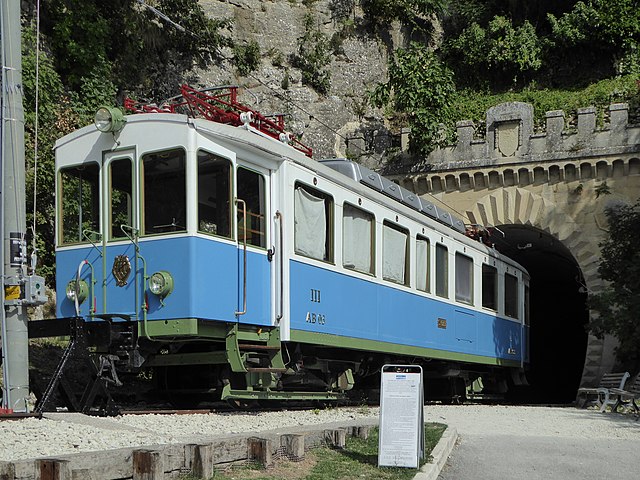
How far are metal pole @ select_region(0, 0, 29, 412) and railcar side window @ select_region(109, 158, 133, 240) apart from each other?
125cm

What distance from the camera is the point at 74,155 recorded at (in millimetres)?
11344

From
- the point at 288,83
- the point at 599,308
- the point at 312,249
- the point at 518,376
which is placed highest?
the point at 288,83

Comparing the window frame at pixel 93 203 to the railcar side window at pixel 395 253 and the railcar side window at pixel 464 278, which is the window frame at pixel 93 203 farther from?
the railcar side window at pixel 464 278

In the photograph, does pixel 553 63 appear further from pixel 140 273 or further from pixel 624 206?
pixel 140 273

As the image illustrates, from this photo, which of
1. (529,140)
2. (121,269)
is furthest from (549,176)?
(121,269)

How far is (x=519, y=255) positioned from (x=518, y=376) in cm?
777

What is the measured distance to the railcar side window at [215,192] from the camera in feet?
34.4

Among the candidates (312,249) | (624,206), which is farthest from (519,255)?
(312,249)

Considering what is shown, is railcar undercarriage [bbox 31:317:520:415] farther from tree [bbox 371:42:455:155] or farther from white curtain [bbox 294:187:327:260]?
tree [bbox 371:42:455:155]

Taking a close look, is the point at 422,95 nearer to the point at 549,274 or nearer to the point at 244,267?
the point at 549,274

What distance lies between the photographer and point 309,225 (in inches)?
466

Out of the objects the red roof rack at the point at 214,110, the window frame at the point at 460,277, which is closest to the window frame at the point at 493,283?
the window frame at the point at 460,277

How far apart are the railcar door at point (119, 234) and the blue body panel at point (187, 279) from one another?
1 cm

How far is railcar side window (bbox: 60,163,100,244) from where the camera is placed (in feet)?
36.4
